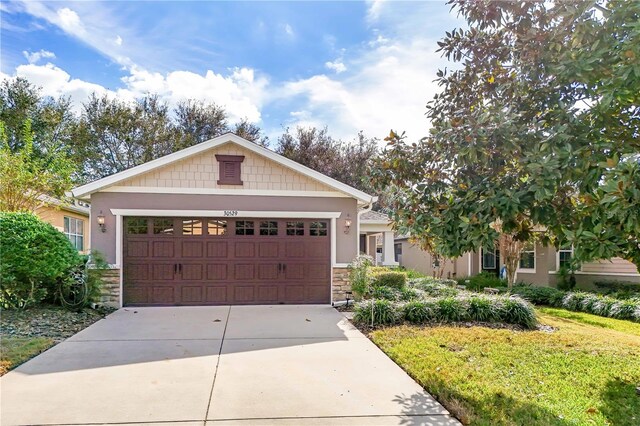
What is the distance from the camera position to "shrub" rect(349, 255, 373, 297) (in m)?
10.7

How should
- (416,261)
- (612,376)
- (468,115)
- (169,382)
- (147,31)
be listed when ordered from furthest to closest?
1. (416,261)
2. (147,31)
3. (612,376)
4. (169,382)
5. (468,115)

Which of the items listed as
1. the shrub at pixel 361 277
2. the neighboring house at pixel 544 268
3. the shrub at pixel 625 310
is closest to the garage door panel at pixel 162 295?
the shrub at pixel 361 277

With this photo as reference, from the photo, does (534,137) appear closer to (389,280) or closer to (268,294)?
(389,280)

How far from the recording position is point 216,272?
11102 millimetres

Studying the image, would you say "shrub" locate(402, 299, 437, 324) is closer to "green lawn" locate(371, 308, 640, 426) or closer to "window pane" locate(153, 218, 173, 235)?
"green lawn" locate(371, 308, 640, 426)

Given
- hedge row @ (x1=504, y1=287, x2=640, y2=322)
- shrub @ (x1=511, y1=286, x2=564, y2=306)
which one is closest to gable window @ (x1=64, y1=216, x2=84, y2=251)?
shrub @ (x1=511, y1=286, x2=564, y2=306)

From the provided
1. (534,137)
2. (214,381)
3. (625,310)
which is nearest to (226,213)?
(214,381)

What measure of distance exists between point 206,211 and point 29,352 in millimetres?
5466

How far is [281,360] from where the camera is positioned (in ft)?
19.7

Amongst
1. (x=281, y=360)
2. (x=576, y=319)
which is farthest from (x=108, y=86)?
(x=576, y=319)

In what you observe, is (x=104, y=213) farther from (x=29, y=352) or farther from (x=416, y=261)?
(x=416, y=261)

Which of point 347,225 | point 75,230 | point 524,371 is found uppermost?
point 347,225

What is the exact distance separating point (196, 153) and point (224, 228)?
7.00 feet

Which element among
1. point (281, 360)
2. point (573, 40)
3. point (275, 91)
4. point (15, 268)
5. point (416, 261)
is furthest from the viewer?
point (416, 261)
